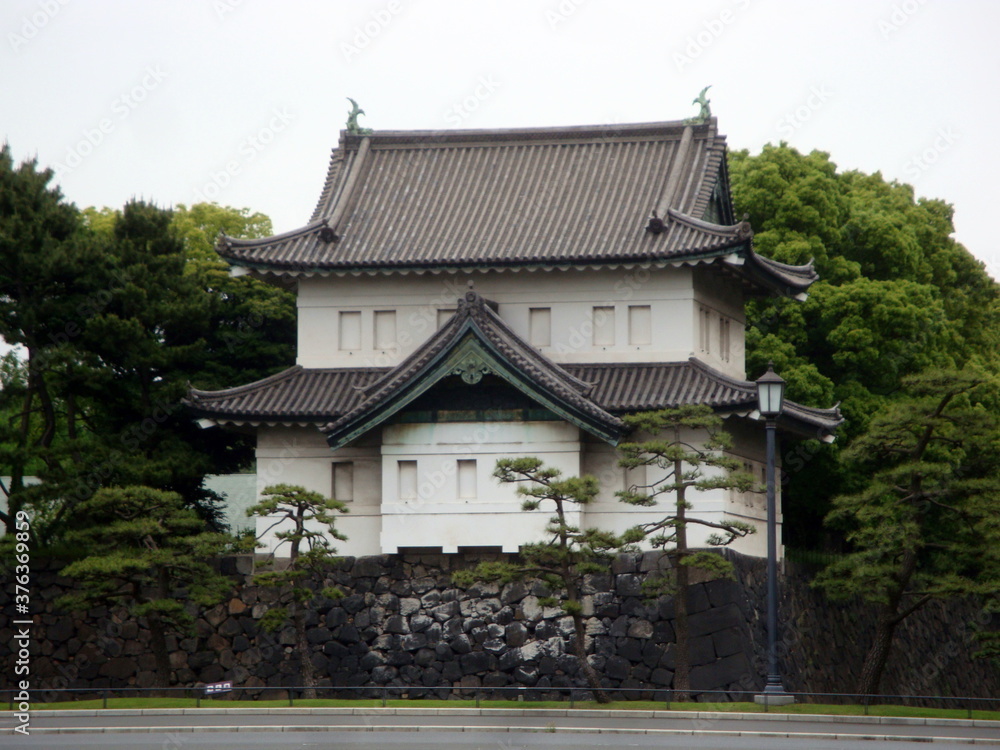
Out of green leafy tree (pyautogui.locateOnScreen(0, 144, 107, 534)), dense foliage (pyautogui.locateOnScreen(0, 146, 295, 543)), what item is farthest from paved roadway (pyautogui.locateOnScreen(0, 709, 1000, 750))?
green leafy tree (pyautogui.locateOnScreen(0, 144, 107, 534))

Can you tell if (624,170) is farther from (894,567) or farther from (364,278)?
(894,567)

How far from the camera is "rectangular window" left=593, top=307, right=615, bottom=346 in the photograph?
1703 inches

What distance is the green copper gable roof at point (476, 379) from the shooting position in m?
39.2

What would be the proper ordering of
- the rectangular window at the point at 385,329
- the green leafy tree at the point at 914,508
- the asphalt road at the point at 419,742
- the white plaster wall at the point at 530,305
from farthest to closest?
the rectangular window at the point at 385,329 < the white plaster wall at the point at 530,305 < the green leafy tree at the point at 914,508 < the asphalt road at the point at 419,742

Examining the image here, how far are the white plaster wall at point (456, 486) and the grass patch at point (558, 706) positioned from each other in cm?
510

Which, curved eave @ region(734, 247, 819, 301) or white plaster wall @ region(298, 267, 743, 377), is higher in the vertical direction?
curved eave @ region(734, 247, 819, 301)

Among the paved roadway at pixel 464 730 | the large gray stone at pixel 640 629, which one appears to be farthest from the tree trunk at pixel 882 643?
the paved roadway at pixel 464 730

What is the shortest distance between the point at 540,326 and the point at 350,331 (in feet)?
18.2

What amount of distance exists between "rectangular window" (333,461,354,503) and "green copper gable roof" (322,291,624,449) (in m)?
2.68

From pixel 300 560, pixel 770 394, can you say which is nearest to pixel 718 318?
pixel 770 394

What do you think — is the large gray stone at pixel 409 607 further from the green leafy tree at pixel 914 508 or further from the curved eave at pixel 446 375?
the green leafy tree at pixel 914 508

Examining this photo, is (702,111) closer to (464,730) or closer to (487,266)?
(487,266)

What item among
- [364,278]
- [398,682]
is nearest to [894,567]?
[398,682]

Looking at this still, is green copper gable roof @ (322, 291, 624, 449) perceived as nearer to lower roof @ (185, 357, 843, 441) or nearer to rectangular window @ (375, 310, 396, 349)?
lower roof @ (185, 357, 843, 441)
